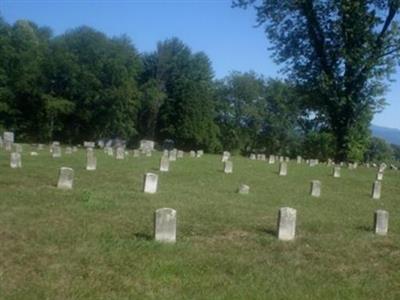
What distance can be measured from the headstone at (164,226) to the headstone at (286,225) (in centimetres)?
215

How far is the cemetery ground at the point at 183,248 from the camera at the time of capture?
8047mm

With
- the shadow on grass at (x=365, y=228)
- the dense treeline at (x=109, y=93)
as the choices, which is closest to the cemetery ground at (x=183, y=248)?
the shadow on grass at (x=365, y=228)

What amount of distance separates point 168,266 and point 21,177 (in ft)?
31.3

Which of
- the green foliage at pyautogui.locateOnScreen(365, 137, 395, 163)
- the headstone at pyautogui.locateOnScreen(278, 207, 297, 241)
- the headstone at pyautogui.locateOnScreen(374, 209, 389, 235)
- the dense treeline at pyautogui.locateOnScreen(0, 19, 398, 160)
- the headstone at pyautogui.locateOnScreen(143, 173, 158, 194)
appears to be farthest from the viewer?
the green foliage at pyautogui.locateOnScreen(365, 137, 395, 163)

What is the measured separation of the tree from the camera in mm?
37219

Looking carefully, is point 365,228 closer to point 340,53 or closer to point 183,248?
point 183,248

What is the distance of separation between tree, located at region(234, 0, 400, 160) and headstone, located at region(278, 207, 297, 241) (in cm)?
2777

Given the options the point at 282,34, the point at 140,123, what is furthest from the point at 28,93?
the point at 282,34

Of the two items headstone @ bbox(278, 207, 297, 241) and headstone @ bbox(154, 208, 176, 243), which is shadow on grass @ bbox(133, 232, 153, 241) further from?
headstone @ bbox(278, 207, 297, 241)

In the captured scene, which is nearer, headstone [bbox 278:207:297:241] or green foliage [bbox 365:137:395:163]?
headstone [bbox 278:207:297:241]

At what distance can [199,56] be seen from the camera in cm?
7756

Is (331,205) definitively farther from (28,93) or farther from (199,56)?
(199,56)

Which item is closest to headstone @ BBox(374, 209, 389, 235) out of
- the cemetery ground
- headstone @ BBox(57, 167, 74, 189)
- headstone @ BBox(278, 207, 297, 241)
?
the cemetery ground

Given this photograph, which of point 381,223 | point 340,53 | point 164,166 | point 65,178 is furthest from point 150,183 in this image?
point 340,53
